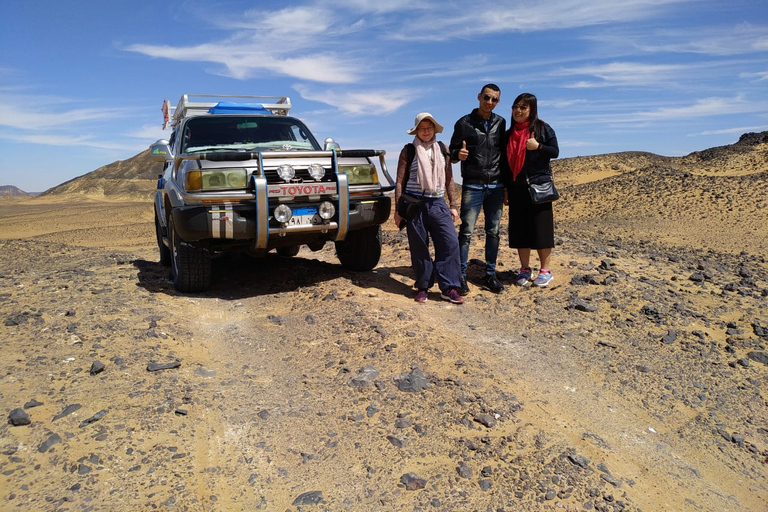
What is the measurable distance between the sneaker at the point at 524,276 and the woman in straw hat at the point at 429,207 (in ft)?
2.66

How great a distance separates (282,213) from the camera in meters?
5.45

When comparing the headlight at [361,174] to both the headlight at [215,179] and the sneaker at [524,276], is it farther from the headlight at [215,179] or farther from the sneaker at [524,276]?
the sneaker at [524,276]

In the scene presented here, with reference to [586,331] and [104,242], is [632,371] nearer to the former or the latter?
[586,331]

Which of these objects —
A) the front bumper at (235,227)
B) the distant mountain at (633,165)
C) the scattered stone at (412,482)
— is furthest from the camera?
the distant mountain at (633,165)

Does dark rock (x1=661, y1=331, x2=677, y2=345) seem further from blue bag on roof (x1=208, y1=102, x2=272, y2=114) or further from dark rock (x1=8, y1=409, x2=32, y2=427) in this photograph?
blue bag on roof (x1=208, y1=102, x2=272, y2=114)

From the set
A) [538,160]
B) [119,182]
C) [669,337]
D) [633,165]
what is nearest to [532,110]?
[538,160]

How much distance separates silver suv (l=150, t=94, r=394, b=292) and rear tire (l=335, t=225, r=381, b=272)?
12 mm

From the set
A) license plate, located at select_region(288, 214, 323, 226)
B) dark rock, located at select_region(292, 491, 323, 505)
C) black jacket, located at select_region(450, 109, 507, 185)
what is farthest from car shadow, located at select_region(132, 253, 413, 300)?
dark rock, located at select_region(292, 491, 323, 505)

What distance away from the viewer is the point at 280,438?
3.36 meters

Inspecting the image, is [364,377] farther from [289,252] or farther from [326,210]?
[289,252]

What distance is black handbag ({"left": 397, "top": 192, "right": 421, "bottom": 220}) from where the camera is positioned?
5578mm

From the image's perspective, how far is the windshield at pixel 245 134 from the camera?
21.0 ft

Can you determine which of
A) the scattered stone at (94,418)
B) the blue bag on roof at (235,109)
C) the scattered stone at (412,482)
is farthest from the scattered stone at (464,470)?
the blue bag on roof at (235,109)

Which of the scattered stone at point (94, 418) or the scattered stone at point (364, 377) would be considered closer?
the scattered stone at point (94, 418)
